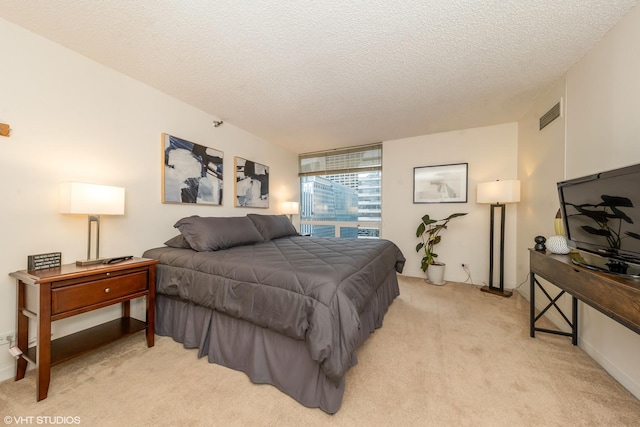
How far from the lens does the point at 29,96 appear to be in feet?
5.54

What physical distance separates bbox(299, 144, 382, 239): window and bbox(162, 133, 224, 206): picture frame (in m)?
2.12

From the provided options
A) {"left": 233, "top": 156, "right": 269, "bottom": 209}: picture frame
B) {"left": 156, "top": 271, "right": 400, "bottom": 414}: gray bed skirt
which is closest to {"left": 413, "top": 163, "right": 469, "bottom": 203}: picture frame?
{"left": 156, "top": 271, "right": 400, "bottom": 414}: gray bed skirt

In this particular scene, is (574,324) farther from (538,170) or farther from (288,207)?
(288,207)

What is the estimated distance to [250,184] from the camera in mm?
3711

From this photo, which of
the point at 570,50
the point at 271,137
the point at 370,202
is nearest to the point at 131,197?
the point at 271,137

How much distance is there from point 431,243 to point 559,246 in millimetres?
1875

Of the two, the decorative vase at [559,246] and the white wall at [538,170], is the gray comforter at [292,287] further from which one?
the white wall at [538,170]

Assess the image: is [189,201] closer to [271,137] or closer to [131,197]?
[131,197]

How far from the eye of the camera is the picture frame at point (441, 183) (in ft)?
12.1

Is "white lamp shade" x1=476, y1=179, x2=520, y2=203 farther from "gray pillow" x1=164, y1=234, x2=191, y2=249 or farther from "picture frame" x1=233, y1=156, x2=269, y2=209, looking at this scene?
"gray pillow" x1=164, y1=234, x2=191, y2=249

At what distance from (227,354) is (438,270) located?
3133 mm

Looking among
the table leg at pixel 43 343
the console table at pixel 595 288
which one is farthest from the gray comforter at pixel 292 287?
the console table at pixel 595 288

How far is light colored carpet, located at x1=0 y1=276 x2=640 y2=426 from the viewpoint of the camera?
49.6 inches

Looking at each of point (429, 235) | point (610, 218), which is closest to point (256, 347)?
point (610, 218)
